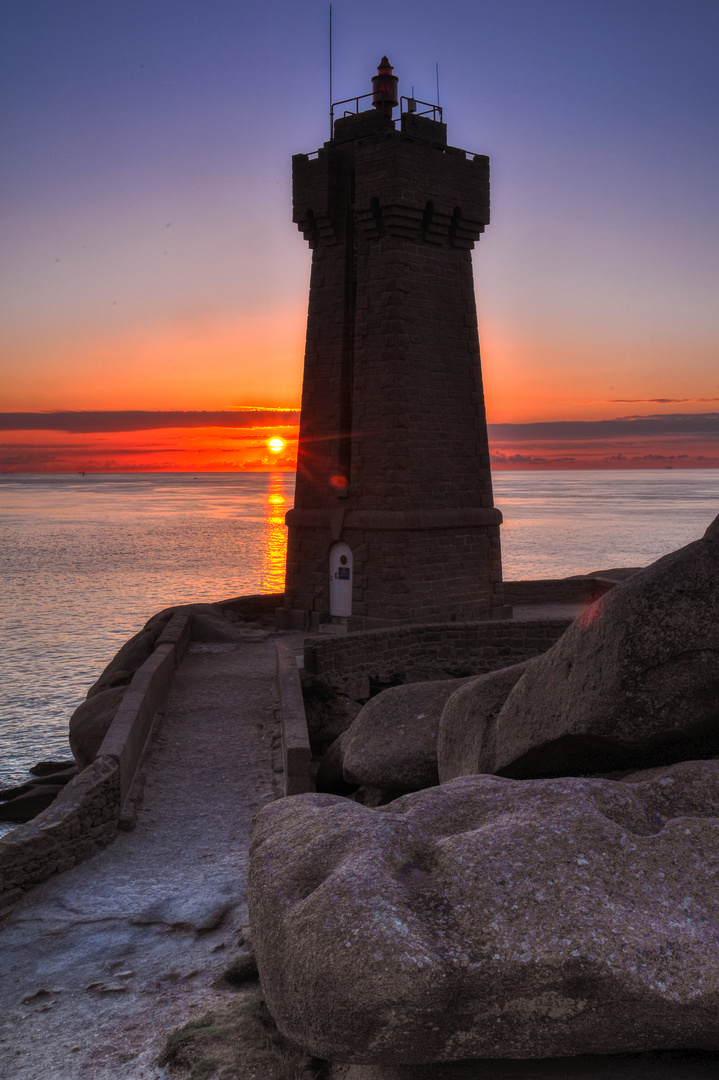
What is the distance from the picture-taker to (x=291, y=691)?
1416cm

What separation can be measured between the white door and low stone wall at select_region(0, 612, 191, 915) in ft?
28.6

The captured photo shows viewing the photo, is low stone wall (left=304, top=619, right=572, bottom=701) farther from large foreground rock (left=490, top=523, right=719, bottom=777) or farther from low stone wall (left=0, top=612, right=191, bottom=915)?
large foreground rock (left=490, top=523, right=719, bottom=777)

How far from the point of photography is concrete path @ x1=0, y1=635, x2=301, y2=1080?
6.08 metres

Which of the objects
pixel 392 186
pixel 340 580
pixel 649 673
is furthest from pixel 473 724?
pixel 392 186

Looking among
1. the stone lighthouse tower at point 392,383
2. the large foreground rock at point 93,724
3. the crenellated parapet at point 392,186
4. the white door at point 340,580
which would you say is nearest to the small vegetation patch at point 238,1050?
the large foreground rock at point 93,724

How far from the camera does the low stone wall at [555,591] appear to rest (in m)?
25.8

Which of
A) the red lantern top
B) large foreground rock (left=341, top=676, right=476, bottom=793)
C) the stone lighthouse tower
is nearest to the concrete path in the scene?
large foreground rock (left=341, top=676, right=476, bottom=793)

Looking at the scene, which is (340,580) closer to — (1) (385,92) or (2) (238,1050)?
(1) (385,92)

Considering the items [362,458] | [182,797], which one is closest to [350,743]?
[182,797]

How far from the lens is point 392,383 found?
19.6 metres

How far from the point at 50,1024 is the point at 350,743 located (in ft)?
14.0

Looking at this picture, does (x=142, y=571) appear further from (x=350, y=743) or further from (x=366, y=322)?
(x=350, y=743)

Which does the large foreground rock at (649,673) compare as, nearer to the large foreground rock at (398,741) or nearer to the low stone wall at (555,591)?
the large foreground rock at (398,741)

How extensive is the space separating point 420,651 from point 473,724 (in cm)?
926
